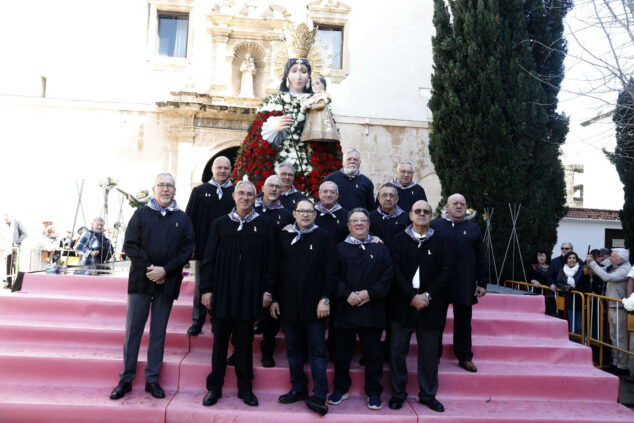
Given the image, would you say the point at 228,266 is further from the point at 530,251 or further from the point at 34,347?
the point at 530,251

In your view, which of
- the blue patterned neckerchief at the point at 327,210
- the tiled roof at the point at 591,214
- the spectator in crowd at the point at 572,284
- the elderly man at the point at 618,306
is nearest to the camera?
the blue patterned neckerchief at the point at 327,210

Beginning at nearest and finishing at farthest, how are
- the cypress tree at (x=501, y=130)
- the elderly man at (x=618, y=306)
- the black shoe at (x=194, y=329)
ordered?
the black shoe at (x=194, y=329)
the elderly man at (x=618, y=306)
the cypress tree at (x=501, y=130)

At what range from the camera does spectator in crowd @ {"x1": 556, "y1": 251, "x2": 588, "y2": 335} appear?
256 inches

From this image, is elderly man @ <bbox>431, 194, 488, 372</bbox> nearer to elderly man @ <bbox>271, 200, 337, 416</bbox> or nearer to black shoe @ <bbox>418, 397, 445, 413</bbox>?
black shoe @ <bbox>418, 397, 445, 413</bbox>

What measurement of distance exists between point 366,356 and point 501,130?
6.90 metres

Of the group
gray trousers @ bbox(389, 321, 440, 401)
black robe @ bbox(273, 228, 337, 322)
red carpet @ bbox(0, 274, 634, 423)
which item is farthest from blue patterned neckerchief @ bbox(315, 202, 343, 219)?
red carpet @ bbox(0, 274, 634, 423)

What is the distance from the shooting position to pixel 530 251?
30.3 feet

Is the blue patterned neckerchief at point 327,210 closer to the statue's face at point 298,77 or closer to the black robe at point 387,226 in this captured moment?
the black robe at point 387,226

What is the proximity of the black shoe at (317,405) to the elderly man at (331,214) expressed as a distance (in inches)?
56.2

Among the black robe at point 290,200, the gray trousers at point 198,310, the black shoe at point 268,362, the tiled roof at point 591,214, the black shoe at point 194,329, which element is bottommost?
the black shoe at point 268,362

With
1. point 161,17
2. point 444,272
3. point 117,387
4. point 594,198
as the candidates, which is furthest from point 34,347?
point 594,198

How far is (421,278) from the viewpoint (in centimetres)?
402

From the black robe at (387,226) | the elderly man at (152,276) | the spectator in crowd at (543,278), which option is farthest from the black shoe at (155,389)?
the spectator in crowd at (543,278)

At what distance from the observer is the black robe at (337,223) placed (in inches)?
176
